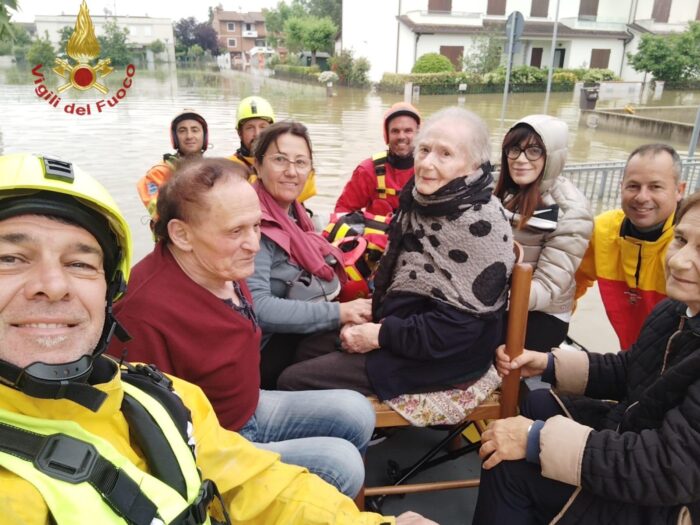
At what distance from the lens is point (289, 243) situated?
2.40 m

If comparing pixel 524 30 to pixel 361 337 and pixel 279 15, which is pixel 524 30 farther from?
pixel 361 337

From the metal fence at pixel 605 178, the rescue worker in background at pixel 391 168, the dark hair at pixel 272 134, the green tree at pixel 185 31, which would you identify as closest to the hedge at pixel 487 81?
the metal fence at pixel 605 178

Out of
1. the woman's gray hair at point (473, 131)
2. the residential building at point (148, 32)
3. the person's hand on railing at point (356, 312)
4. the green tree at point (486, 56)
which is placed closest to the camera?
the woman's gray hair at point (473, 131)

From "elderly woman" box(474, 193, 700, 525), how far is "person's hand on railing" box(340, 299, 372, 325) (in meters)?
0.70

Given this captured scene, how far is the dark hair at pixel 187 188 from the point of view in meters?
1.76

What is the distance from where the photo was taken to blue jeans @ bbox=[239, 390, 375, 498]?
188 cm

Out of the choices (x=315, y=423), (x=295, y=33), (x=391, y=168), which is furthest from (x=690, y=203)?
(x=295, y=33)

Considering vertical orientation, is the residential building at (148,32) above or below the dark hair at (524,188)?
above

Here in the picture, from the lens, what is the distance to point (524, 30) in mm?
38625

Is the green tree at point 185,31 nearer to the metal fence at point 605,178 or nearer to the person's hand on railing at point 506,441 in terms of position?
the metal fence at point 605,178

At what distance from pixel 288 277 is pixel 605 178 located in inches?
225

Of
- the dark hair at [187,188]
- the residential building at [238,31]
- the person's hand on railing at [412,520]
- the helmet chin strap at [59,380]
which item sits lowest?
the person's hand on railing at [412,520]

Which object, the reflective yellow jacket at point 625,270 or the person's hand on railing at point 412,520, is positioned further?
the reflective yellow jacket at point 625,270

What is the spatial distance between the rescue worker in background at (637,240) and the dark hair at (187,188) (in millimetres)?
1974
